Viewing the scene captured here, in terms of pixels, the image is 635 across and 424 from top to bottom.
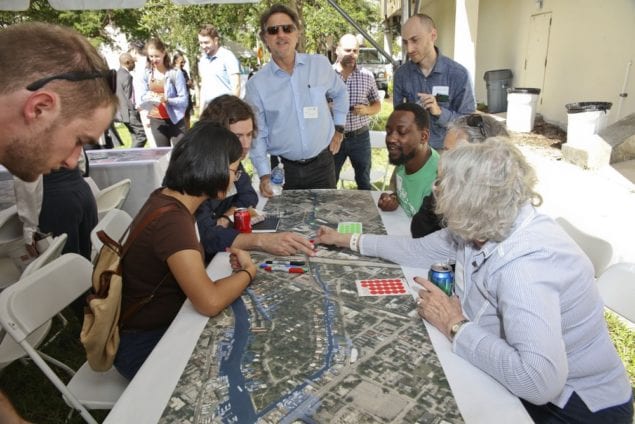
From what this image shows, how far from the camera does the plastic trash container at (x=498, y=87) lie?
9844mm

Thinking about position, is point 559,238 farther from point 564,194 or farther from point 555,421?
point 564,194

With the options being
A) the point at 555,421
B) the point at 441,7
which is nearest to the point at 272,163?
the point at 555,421

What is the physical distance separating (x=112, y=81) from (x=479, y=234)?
1.13m

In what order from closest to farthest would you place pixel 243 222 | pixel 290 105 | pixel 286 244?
1. pixel 286 244
2. pixel 243 222
3. pixel 290 105

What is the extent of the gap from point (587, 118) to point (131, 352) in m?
6.25

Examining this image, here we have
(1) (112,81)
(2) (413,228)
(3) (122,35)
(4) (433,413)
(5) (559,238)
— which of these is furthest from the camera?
(3) (122,35)

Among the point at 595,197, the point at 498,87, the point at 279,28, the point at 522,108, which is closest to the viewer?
the point at 279,28

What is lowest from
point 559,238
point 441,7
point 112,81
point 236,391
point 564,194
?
point 564,194

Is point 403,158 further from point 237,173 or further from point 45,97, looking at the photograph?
point 45,97

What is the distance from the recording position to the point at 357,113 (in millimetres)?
4262

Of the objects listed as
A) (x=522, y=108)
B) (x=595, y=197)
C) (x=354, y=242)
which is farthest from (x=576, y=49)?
(x=354, y=242)

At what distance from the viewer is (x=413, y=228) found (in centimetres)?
204

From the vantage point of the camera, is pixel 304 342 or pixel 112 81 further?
pixel 304 342

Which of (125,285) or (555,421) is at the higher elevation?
(125,285)
